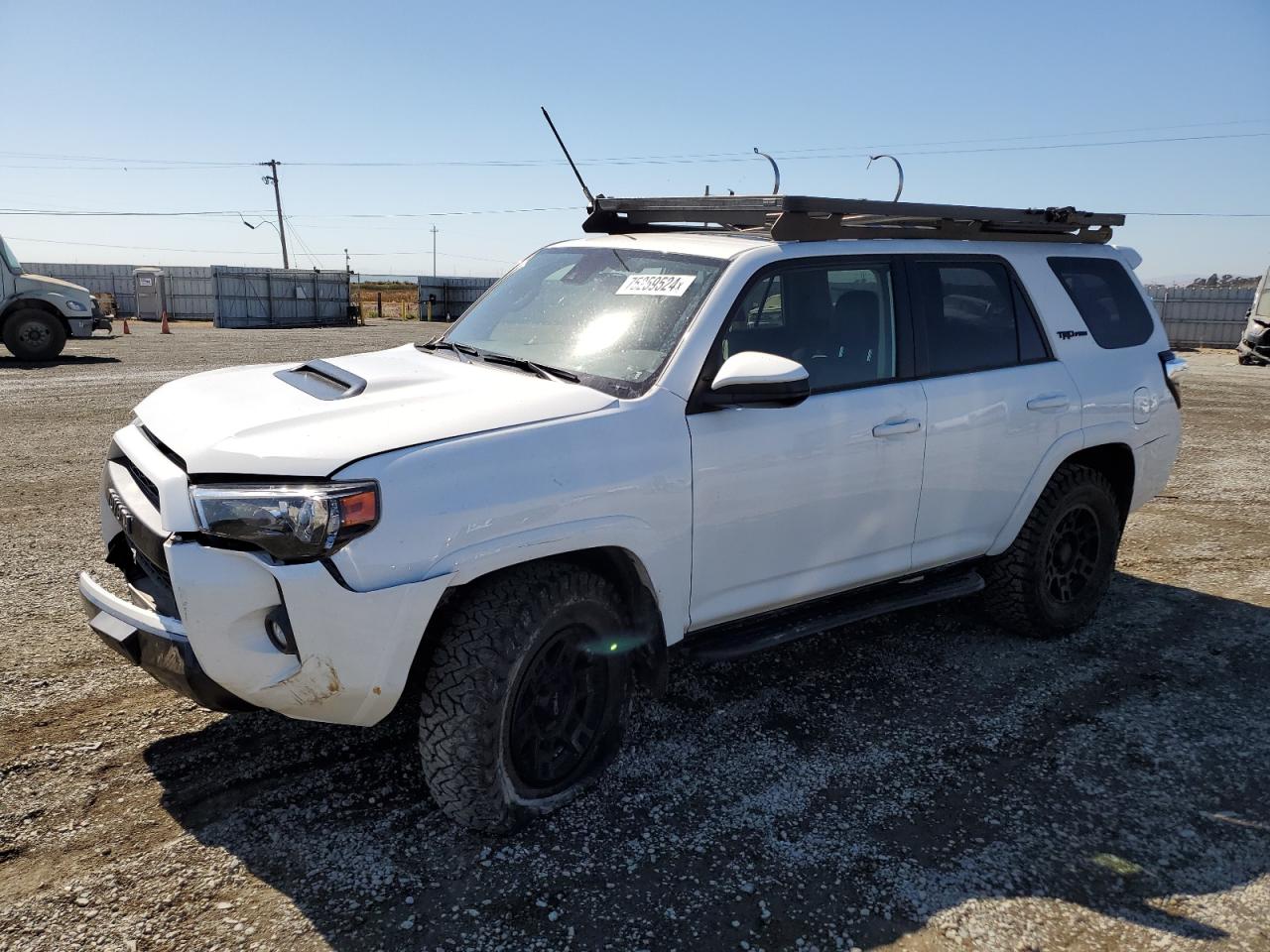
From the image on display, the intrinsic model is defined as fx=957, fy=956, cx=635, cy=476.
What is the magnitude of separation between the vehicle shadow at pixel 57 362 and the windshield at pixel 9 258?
159 cm

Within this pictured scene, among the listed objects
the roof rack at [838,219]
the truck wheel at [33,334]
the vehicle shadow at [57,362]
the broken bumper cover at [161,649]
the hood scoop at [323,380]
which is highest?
the roof rack at [838,219]

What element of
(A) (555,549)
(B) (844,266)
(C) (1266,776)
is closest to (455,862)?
(A) (555,549)

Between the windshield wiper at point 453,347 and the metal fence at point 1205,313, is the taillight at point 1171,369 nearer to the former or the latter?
the windshield wiper at point 453,347

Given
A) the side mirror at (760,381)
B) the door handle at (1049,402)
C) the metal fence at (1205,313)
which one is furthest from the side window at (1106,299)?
the metal fence at (1205,313)

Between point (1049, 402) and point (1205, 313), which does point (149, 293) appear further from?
point (1049, 402)

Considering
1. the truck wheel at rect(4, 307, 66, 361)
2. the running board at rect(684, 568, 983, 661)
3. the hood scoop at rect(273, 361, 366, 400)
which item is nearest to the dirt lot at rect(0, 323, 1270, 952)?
the running board at rect(684, 568, 983, 661)

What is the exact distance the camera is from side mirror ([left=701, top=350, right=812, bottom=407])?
312 centimetres

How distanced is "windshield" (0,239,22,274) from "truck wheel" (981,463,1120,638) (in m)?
17.7

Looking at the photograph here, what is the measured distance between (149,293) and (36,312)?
21863mm

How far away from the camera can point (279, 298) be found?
36094mm

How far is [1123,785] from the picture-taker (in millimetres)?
3486

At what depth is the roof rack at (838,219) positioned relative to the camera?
3.78m

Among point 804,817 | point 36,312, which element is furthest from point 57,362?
point 804,817

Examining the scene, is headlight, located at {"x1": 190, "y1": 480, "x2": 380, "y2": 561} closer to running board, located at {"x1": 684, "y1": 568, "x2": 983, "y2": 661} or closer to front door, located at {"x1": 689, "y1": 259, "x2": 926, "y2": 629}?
front door, located at {"x1": 689, "y1": 259, "x2": 926, "y2": 629}
